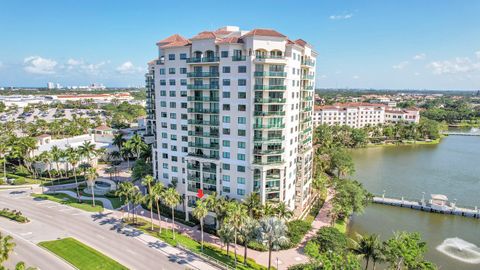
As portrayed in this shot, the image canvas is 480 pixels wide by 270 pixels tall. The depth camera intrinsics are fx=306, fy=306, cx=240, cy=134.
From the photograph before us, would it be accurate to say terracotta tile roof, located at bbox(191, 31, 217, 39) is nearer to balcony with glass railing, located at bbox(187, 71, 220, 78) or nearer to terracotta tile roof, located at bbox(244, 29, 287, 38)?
balcony with glass railing, located at bbox(187, 71, 220, 78)

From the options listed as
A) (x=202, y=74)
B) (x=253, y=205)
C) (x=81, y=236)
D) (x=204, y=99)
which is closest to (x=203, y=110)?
(x=204, y=99)

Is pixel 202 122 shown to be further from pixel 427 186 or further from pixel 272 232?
pixel 427 186

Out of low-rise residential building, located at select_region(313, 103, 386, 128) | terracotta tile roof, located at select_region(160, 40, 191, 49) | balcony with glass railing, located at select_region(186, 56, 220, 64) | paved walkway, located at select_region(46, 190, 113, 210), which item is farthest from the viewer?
low-rise residential building, located at select_region(313, 103, 386, 128)

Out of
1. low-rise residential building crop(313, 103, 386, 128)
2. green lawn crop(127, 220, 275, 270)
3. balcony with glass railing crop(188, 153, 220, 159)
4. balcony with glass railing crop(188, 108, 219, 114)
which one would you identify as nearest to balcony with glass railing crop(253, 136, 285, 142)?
balcony with glass railing crop(188, 153, 220, 159)

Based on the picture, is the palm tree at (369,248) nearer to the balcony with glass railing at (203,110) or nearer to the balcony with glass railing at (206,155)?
the balcony with glass railing at (206,155)

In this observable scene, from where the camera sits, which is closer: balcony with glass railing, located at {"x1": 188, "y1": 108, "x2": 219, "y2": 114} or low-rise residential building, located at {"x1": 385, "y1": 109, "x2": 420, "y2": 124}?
A: balcony with glass railing, located at {"x1": 188, "y1": 108, "x2": 219, "y2": 114}

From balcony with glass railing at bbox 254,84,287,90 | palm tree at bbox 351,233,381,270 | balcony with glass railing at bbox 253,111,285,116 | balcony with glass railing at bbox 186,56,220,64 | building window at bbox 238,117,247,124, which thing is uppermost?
balcony with glass railing at bbox 186,56,220,64
